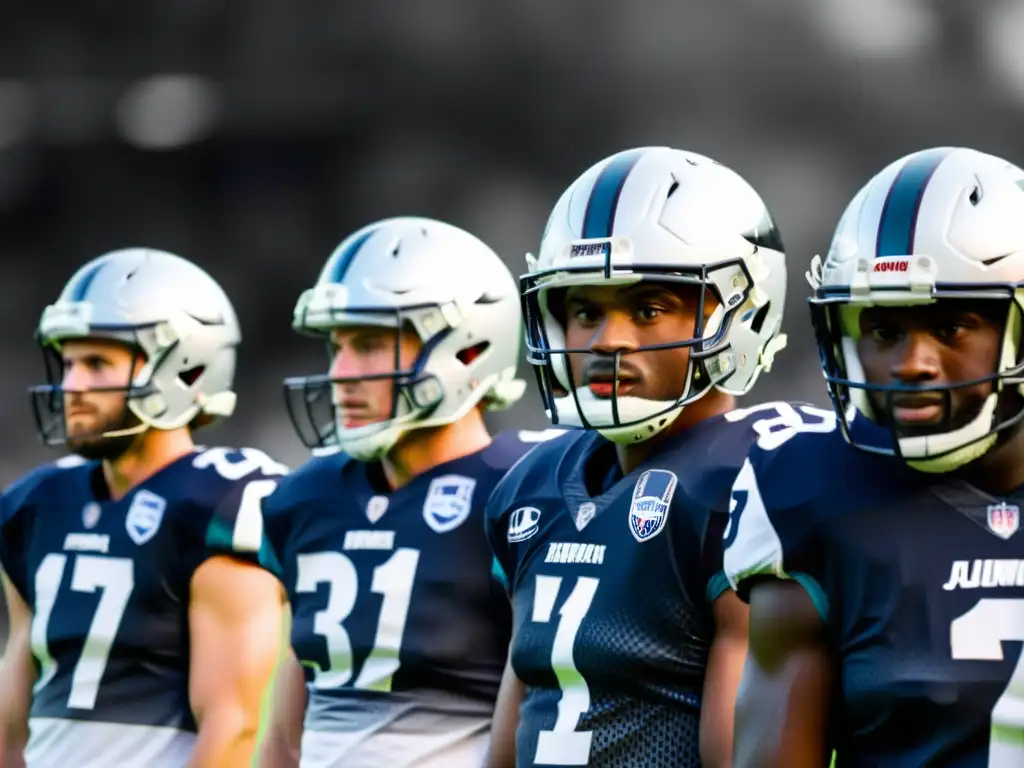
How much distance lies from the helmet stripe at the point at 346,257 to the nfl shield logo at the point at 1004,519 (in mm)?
1656

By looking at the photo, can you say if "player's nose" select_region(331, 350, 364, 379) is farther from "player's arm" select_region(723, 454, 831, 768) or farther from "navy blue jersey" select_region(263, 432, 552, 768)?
"player's arm" select_region(723, 454, 831, 768)

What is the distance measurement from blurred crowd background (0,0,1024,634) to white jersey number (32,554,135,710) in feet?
10.3

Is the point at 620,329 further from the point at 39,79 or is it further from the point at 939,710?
the point at 39,79

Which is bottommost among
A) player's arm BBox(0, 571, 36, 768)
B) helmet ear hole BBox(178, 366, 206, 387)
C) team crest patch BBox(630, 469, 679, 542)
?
player's arm BBox(0, 571, 36, 768)

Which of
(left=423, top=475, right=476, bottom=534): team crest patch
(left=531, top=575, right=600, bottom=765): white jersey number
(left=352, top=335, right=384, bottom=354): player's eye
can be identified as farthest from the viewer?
(left=352, top=335, right=384, bottom=354): player's eye

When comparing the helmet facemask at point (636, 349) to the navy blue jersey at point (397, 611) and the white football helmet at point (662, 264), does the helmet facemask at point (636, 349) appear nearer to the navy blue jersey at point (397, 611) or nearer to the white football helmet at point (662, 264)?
the white football helmet at point (662, 264)

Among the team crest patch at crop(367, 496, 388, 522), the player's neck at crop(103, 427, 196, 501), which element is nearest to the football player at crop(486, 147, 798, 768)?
the team crest patch at crop(367, 496, 388, 522)

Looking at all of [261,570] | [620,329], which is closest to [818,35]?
[261,570]

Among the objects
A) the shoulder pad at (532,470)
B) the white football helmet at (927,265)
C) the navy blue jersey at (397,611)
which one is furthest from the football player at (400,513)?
the white football helmet at (927,265)

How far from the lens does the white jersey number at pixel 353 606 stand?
3.15 meters

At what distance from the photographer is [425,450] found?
340 cm

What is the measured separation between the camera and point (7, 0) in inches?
301

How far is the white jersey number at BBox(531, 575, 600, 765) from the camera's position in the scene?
2.54 m

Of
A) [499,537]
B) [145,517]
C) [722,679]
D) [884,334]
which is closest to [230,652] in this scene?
[145,517]
